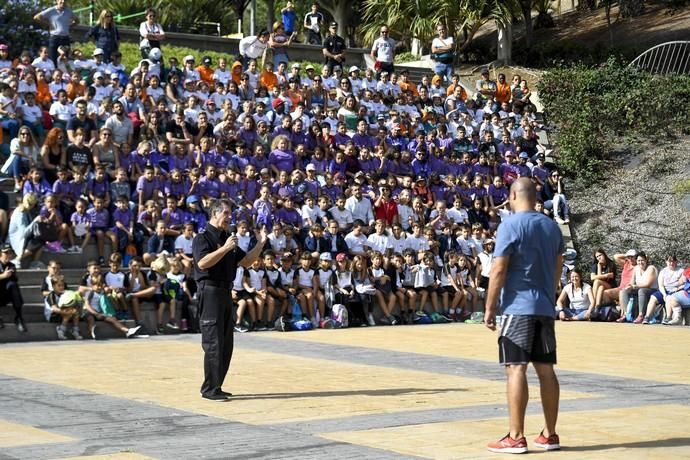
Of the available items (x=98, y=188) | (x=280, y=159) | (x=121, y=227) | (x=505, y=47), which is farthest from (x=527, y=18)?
(x=121, y=227)

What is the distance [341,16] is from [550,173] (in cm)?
1550

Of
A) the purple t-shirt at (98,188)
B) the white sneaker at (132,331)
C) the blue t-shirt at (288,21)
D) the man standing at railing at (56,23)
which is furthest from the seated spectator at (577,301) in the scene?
the blue t-shirt at (288,21)

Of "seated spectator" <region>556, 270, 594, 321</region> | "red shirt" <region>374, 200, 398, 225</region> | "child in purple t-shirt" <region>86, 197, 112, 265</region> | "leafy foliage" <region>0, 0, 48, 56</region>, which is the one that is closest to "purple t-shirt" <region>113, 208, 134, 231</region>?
"child in purple t-shirt" <region>86, 197, 112, 265</region>

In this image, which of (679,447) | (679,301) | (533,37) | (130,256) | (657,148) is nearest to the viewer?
(679,447)

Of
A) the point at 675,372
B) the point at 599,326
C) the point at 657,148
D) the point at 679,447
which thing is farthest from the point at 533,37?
the point at 679,447

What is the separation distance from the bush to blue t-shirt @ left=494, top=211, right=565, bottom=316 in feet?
69.9

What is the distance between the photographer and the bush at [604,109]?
2956cm

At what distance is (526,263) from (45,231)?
40.8ft

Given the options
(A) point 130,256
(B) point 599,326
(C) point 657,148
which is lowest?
(B) point 599,326

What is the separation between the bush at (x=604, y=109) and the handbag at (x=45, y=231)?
14.2 metres

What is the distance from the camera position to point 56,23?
24.9 m

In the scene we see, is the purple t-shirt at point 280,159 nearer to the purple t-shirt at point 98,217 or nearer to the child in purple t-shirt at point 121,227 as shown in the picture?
the child in purple t-shirt at point 121,227

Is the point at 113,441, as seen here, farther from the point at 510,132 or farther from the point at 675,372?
the point at 510,132

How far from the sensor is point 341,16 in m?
40.9
